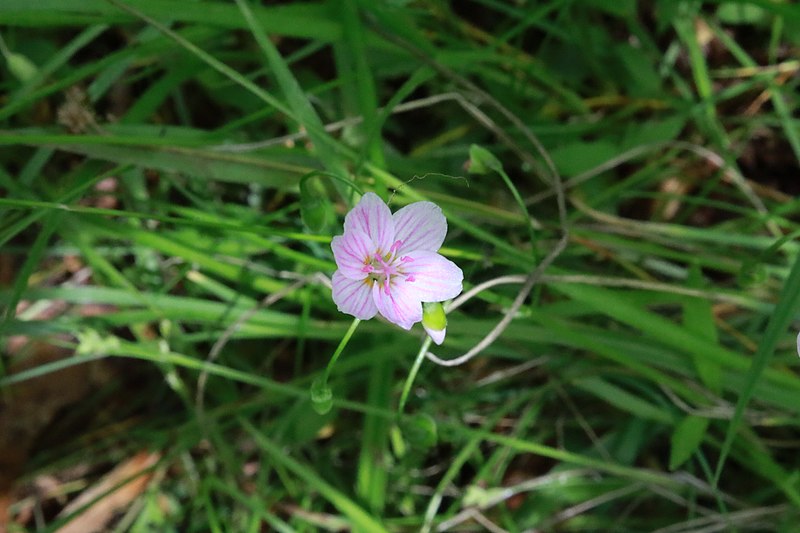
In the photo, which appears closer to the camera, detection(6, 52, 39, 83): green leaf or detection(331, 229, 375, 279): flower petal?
detection(331, 229, 375, 279): flower petal

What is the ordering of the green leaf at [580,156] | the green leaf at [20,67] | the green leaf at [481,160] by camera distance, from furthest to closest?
the green leaf at [580,156] < the green leaf at [20,67] < the green leaf at [481,160]

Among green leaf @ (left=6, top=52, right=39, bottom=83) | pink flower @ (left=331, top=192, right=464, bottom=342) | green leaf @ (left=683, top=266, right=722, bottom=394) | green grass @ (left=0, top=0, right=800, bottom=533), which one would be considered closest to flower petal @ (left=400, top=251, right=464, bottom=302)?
pink flower @ (left=331, top=192, right=464, bottom=342)

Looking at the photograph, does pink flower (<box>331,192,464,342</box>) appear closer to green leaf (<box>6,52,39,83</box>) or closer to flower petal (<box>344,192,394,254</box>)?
flower petal (<box>344,192,394,254</box>)

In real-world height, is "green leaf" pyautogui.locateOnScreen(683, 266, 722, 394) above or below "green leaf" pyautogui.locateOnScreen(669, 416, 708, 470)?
above

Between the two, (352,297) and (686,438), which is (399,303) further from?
(686,438)

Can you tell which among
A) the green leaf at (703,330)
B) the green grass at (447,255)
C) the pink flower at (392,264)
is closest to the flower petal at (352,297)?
the pink flower at (392,264)

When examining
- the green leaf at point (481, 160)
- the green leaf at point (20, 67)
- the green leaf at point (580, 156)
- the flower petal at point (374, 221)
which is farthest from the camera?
the green leaf at point (580, 156)

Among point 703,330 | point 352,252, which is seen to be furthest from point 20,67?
point 703,330

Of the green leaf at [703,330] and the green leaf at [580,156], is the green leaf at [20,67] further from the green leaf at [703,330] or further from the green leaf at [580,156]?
the green leaf at [703,330]

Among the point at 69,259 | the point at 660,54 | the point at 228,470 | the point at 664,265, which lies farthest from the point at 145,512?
the point at 660,54
